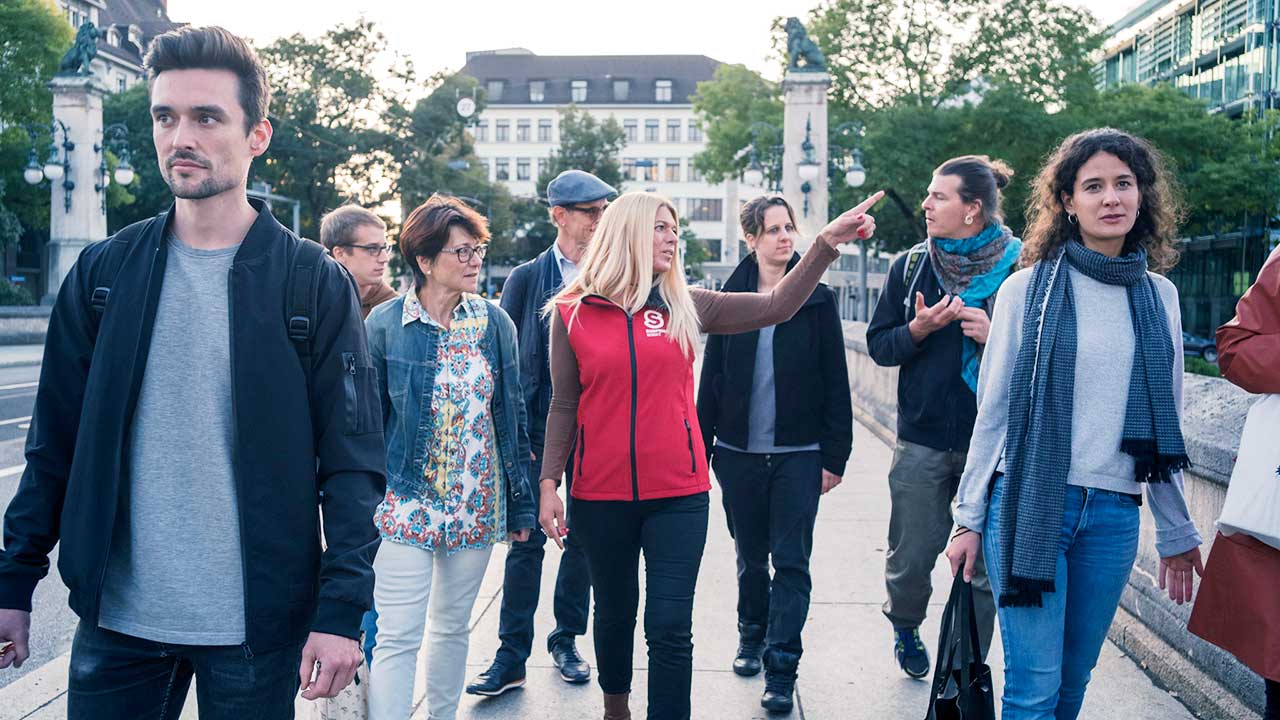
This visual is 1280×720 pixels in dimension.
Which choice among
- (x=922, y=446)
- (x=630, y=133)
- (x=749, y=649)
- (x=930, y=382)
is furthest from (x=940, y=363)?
(x=630, y=133)

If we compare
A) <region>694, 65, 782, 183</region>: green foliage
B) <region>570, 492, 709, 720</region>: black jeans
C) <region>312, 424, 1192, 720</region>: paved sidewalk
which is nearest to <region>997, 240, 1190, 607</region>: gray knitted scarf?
<region>570, 492, 709, 720</region>: black jeans

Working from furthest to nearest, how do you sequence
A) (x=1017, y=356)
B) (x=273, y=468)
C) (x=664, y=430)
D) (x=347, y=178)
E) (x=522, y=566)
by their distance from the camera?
(x=347, y=178)
(x=522, y=566)
(x=664, y=430)
(x=1017, y=356)
(x=273, y=468)

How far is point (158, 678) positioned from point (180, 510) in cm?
36

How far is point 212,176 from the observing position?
258 cm

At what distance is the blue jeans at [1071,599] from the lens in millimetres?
3334

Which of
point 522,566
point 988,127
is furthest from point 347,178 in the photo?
point 522,566

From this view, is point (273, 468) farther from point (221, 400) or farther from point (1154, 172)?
point (1154, 172)

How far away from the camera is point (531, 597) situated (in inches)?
205

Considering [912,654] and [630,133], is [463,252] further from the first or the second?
[630,133]

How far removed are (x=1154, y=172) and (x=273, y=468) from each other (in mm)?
2595

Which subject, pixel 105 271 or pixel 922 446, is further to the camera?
pixel 922 446

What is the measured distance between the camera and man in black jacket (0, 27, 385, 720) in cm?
245

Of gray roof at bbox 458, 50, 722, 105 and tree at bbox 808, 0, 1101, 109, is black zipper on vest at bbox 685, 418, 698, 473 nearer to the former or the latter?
tree at bbox 808, 0, 1101, 109

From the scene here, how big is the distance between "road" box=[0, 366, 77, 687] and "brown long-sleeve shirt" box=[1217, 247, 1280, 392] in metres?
3.74
